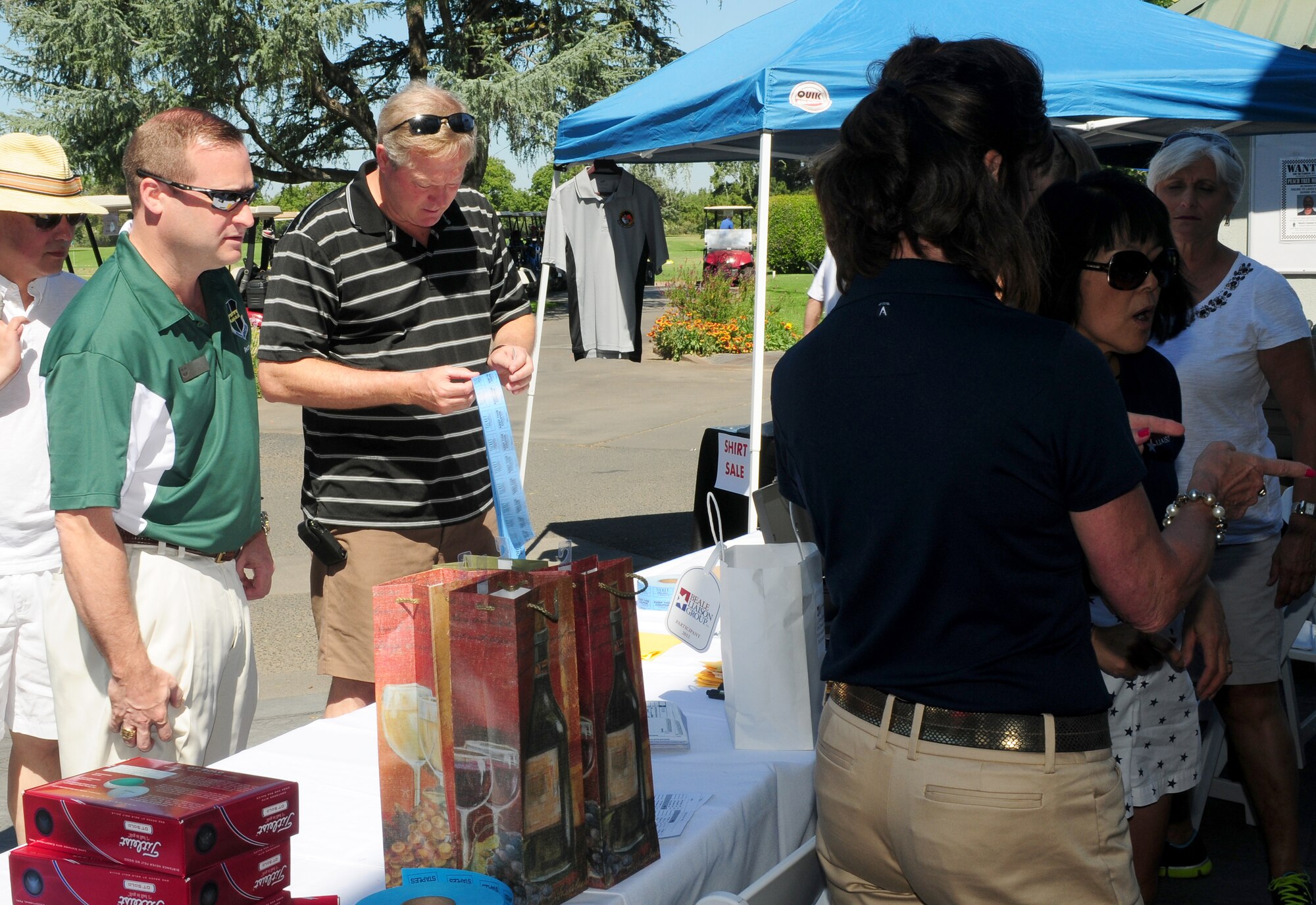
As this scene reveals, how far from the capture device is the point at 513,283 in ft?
9.77

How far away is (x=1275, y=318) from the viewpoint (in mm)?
2693

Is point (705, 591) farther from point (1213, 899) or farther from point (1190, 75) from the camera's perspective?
point (1190, 75)

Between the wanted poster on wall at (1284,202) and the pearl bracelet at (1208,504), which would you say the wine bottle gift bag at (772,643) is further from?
the wanted poster on wall at (1284,202)

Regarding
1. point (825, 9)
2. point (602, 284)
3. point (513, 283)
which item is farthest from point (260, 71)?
point (513, 283)

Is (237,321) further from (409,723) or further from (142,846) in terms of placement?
(142,846)

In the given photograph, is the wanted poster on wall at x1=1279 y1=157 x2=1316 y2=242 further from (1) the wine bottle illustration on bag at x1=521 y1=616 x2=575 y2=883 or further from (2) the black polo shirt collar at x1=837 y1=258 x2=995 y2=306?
(1) the wine bottle illustration on bag at x1=521 y1=616 x2=575 y2=883

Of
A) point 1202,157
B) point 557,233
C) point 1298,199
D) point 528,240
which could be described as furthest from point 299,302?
point 528,240

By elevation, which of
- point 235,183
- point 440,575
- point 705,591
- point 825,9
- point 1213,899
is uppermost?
point 825,9

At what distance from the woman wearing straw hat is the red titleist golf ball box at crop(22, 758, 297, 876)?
1421mm

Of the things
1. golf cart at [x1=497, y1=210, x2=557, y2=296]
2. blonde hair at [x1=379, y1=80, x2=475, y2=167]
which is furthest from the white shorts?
golf cart at [x1=497, y1=210, x2=557, y2=296]

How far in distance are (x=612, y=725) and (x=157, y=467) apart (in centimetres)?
102

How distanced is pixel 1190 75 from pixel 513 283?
3.15 m

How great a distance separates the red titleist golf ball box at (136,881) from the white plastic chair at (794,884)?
56 centimetres

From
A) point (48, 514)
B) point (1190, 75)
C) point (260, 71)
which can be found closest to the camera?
point (48, 514)
